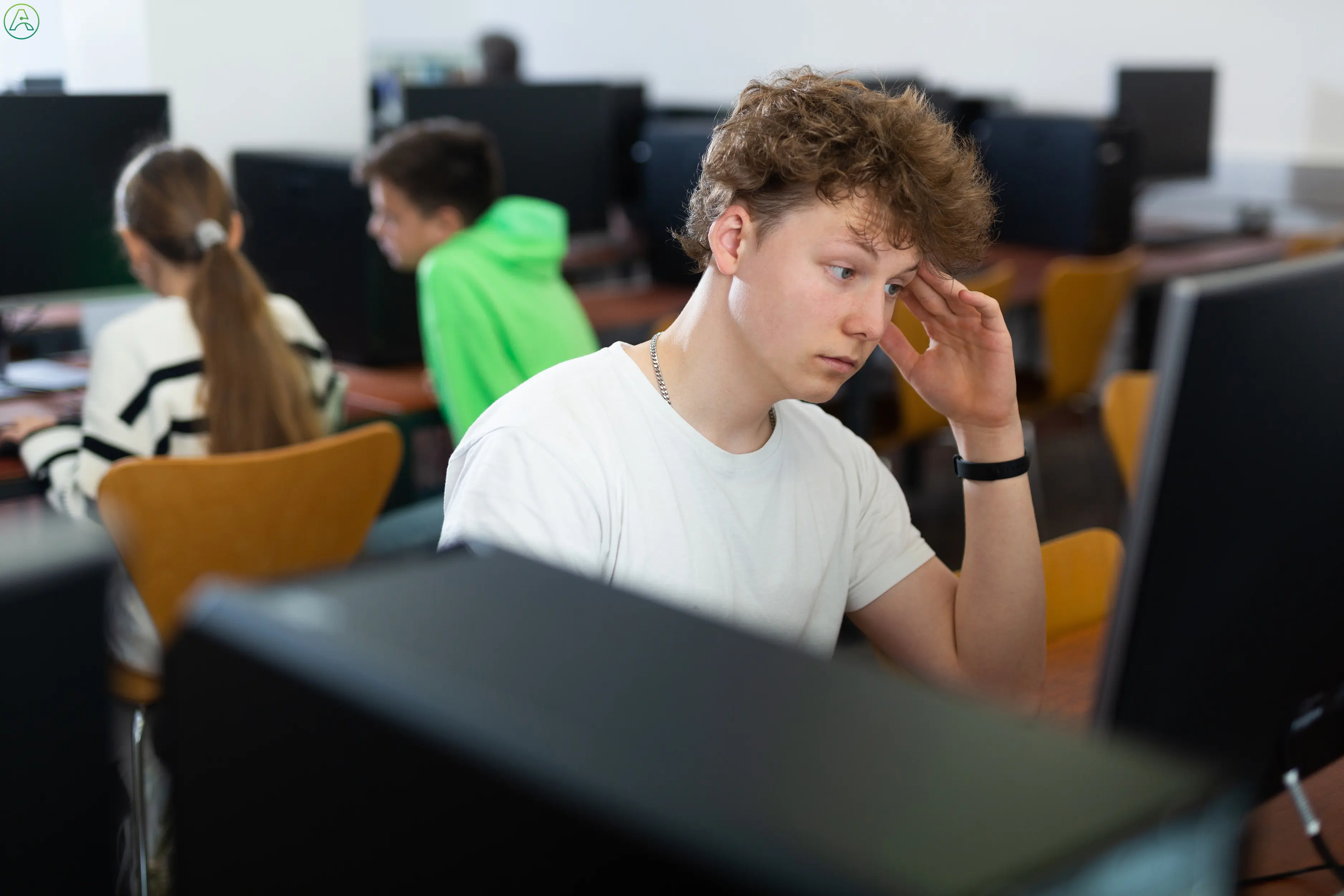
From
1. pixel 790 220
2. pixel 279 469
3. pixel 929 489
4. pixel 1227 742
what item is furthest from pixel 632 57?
pixel 1227 742

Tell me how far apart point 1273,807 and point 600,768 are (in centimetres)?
86

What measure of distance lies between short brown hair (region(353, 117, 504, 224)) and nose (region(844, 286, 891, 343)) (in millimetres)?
1647

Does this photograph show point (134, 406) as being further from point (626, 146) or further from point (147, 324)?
point (626, 146)

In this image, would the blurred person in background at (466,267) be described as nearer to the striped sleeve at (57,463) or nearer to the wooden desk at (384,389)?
the wooden desk at (384,389)

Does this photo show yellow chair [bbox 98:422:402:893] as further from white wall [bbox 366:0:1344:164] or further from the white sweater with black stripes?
white wall [bbox 366:0:1344:164]

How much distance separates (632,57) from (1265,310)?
659 cm

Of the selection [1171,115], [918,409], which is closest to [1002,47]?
[1171,115]

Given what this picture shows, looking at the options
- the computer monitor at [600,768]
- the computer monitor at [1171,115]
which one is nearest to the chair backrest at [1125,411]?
the computer monitor at [600,768]

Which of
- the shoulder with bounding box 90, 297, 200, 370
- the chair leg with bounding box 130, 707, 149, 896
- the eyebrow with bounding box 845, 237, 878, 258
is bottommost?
the chair leg with bounding box 130, 707, 149, 896

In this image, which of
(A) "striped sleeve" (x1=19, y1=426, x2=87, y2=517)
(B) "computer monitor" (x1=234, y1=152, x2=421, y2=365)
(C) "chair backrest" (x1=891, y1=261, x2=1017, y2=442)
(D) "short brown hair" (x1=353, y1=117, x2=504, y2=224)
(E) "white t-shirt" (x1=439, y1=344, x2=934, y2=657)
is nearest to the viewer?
(E) "white t-shirt" (x1=439, y1=344, x2=934, y2=657)

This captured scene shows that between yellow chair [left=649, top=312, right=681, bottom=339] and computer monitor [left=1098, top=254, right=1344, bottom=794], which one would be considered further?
yellow chair [left=649, top=312, right=681, bottom=339]

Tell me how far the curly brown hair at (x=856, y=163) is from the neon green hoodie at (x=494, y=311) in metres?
1.22

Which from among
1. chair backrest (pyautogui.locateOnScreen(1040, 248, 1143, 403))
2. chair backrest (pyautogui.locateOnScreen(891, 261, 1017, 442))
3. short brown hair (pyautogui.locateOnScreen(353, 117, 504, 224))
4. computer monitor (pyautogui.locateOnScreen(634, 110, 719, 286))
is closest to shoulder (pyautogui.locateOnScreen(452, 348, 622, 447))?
short brown hair (pyautogui.locateOnScreen(353, 117, 504, 224))

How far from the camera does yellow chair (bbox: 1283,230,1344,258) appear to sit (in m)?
3.74
